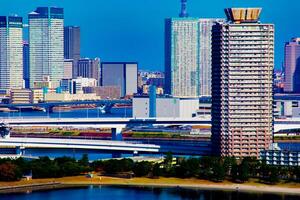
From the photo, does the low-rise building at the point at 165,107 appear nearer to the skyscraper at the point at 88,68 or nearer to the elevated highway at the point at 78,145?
the elevated highway at the point at 78,145

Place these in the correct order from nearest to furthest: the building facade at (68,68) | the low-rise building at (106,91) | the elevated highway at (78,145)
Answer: the elevated highway at (78,145) < the low-rise building at (106,91) < the building facade at (68,68)

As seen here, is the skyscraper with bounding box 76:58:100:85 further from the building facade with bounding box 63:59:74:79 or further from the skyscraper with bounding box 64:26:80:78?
the skyscraper with bounding box 64:26:80:78

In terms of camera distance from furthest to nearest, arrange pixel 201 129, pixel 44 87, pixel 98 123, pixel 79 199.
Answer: pixel 44 87
pixel 201 129
pixel 98 123
pixel 79 199

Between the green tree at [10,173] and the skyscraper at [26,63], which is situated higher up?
the skyscraper at [26,63]

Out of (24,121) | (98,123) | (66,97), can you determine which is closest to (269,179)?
(98,123)

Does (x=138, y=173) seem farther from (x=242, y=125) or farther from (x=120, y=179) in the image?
(x=242, y=125)

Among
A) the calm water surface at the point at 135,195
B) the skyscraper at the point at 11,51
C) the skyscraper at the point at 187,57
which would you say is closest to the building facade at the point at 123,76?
the skyscraper at the point at 187,57

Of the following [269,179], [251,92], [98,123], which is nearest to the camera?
[269,179]
